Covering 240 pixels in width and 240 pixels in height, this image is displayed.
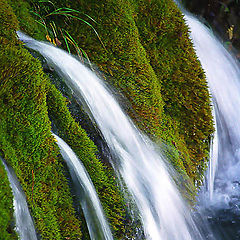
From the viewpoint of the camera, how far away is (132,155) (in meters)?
2.83

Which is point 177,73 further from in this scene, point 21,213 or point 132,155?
point 21,213

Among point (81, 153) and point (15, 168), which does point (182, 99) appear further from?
point (15, 168)

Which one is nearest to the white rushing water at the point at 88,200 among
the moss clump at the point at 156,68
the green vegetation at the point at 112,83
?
the green vegetation at the point at 112,83

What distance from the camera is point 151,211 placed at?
274 centimetres

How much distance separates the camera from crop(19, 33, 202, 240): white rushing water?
2662 mm

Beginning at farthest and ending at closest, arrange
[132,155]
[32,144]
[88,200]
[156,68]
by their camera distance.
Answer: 1. [156,68]
2. [132,155]
3. [88,200]
4. [32,144]

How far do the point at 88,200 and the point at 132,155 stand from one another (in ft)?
2.14

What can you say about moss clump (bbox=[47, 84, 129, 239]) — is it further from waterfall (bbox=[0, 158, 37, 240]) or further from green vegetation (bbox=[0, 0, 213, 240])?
waterfall (bbox=[0, 158, 37, 240])

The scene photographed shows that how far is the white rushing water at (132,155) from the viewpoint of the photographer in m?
2.66

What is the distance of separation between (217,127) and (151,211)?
199 centimetres

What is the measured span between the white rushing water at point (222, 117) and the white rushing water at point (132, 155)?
975mm

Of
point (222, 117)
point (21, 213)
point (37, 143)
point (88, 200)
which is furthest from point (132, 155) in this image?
point (222, 117)

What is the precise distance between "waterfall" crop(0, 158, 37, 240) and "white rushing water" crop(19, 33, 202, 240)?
3.02 feet

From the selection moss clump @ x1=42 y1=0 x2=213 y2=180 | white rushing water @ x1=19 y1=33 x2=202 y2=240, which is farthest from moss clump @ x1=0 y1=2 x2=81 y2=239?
moss clump @ x1=42 y1=0 x2=213 y2=180
